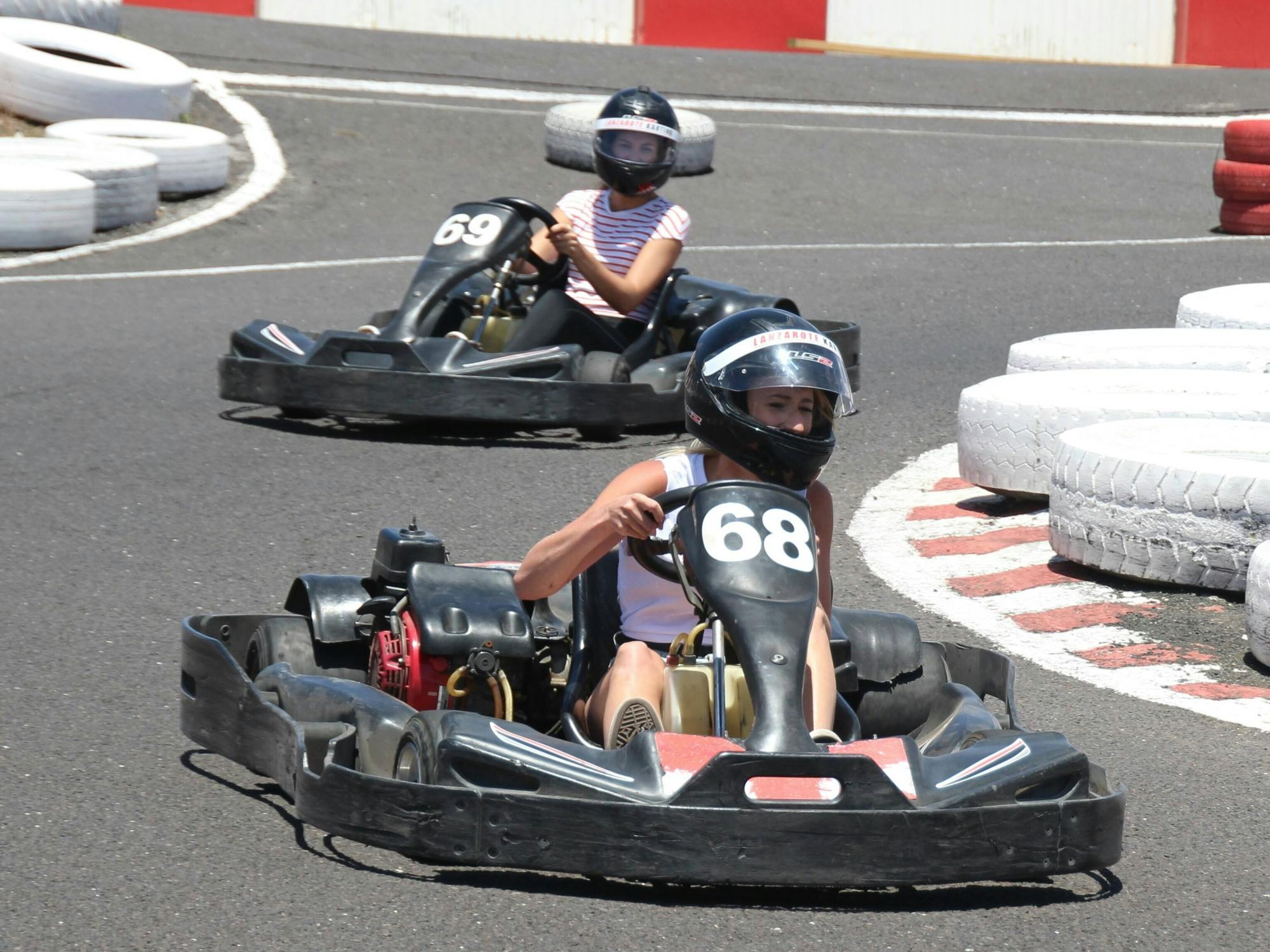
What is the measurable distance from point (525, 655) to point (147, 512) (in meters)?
2.38

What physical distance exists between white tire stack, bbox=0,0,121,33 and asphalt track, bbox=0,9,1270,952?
107 cm

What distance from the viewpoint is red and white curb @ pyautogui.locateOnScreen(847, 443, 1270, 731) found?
4.62 meters

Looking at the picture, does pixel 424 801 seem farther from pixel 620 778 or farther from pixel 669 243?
pixel 669 243

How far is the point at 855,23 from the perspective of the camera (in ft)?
63.7

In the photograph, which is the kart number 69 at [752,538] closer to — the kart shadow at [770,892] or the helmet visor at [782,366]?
the helmet visor at [782,366]

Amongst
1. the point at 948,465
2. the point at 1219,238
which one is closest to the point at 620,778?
the point at 948,465

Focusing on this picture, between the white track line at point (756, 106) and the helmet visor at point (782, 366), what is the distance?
12.0 m

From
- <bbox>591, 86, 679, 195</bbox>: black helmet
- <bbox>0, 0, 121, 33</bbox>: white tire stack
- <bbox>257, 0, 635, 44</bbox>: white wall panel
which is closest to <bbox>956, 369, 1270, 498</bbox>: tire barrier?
<bbox>591, 86, 679, 195</bbox>: black helmet

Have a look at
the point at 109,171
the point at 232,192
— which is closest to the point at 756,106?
the point at 232,192

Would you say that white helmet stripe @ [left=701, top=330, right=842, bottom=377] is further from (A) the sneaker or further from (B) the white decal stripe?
(B) the white decal stripe

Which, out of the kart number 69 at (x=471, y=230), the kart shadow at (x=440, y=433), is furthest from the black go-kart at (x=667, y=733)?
the kart number 69 at (x=471, y=230)

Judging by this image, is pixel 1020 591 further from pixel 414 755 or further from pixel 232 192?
pixel 232 192

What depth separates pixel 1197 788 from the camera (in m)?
3.89

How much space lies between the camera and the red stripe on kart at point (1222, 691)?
14.8 ft
